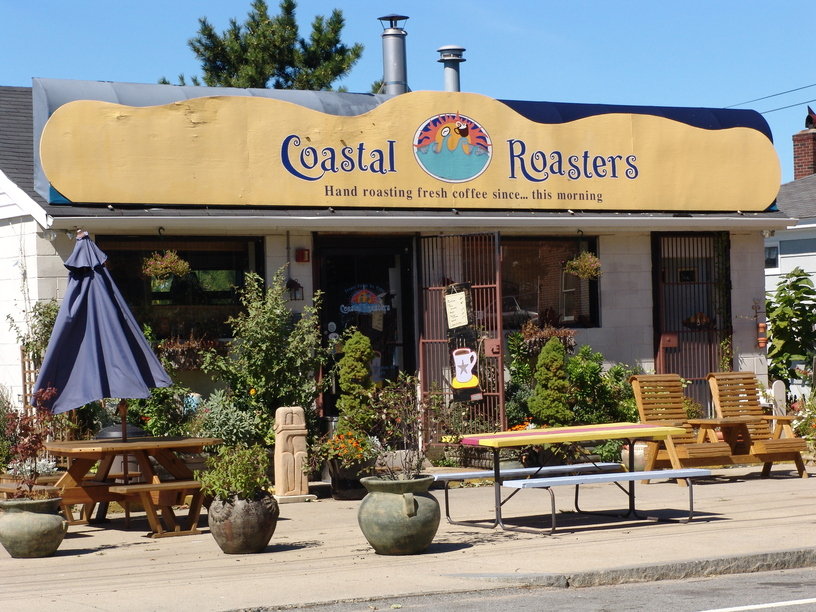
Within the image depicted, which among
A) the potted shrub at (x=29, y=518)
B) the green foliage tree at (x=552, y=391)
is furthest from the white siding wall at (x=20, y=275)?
the green foliage tree at (x=552, y=391)

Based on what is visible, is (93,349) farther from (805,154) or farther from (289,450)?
(805,154)

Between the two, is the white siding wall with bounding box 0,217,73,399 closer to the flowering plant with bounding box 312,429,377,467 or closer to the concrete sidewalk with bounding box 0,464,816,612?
the concrete sidewalk with bounding box 0,464,816,612

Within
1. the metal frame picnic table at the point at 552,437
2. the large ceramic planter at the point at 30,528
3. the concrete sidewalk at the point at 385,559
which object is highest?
the metal frame picnic table at the point at 552,437

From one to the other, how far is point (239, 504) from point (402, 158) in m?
6.78

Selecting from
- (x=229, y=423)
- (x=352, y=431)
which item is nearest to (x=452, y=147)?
(x=352, y=431)

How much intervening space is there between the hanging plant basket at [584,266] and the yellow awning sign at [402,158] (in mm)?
692

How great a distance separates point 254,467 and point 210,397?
4334 millimetres

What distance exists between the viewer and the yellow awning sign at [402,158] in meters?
14.1

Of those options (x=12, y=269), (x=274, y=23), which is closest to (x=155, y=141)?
(x=12, y=269)

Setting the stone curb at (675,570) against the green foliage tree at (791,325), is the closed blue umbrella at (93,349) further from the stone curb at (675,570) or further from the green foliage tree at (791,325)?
the green foliage tree at (791,325)

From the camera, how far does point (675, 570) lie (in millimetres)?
8922

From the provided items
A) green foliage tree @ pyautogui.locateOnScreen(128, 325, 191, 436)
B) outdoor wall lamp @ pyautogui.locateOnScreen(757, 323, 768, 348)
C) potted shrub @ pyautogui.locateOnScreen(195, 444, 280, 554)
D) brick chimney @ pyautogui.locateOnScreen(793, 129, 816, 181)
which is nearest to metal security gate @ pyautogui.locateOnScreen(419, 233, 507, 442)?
green foliage tree @ pyautogui.locateOnScreen(128, 325, 191, 436)

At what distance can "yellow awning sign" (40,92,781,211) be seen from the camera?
14.1 m

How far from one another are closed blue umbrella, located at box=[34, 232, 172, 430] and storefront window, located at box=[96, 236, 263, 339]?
2.90 m
